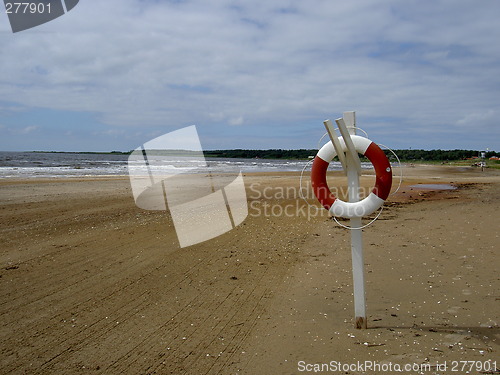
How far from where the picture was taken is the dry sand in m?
3.75

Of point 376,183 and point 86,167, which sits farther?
point 86,167

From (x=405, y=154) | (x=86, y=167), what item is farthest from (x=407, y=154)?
(x=86, y=167)

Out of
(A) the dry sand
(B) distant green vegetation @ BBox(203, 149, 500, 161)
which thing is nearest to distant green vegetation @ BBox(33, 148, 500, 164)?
(B) distant green vegetation @ BBox(203, 149, 500, 161)

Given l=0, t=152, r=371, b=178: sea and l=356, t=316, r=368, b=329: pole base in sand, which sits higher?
l=0, t=152, r=371, b=178: sea

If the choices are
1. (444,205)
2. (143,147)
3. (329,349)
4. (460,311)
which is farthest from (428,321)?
(444,205)

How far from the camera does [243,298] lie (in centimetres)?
519

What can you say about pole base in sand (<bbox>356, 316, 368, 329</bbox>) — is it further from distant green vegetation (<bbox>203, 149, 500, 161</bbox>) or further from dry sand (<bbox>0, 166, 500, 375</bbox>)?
distant green vegetation (<bbox>203, 149, 500, 161</bbox>)

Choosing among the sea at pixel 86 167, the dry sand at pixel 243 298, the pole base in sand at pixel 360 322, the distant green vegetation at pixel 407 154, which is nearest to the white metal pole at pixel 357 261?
the pole base in sand at pixel 360 322

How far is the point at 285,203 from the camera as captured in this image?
12.5m

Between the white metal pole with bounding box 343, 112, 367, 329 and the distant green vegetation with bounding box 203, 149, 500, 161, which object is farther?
the distant green vegetation with bounding box 203, 149, 500, 161

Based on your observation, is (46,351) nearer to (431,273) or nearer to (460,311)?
(460,311)

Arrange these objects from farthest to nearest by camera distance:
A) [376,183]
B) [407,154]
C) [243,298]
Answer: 1. [407,154]
2. [243,298]
3. [376,183]

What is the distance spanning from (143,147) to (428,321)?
725cm

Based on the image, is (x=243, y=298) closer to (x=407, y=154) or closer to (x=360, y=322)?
(x=360, y=322)
